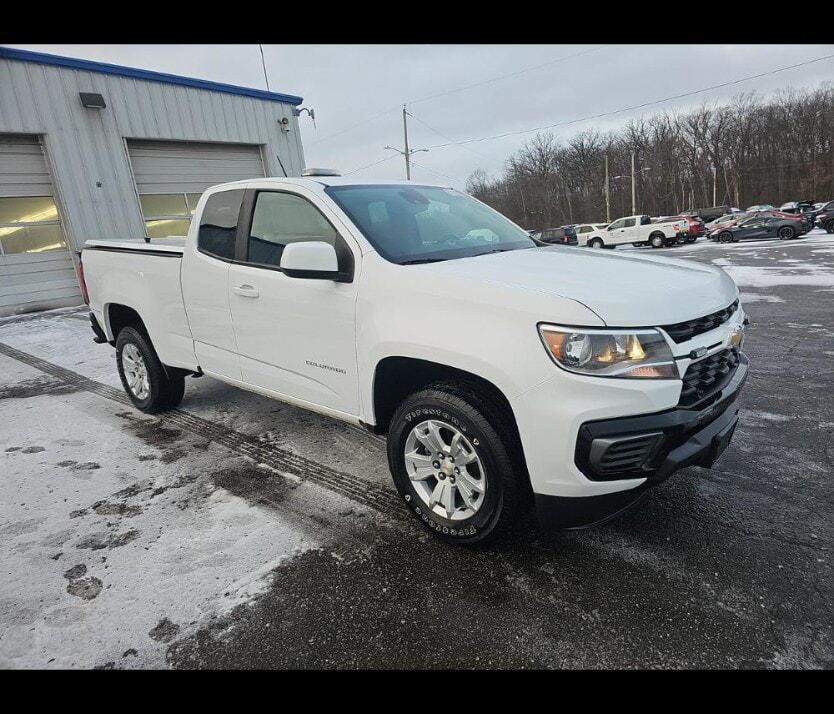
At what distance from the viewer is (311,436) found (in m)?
4.08

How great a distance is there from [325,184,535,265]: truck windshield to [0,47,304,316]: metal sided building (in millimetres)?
12594

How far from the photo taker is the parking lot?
6.54 feet

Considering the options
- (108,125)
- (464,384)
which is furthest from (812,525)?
→ (108,125)

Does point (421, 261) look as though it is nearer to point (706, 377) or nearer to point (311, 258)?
point (311, 258)

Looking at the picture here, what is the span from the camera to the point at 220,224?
12.2 feet

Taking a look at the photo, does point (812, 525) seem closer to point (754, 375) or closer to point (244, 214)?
point (754, 375)

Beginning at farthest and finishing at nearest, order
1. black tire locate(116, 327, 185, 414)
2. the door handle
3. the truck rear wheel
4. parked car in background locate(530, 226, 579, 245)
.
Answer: parked car in background locate(530, 226, 579, 245) → the truck rear wheel → black tire locate(116, 327, 185, 414) → the door handle

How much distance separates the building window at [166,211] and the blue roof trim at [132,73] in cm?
296

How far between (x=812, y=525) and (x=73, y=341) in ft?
32.4

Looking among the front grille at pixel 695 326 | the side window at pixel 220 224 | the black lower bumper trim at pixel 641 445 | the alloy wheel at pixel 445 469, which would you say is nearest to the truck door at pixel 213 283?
the side window at pixel 220 224

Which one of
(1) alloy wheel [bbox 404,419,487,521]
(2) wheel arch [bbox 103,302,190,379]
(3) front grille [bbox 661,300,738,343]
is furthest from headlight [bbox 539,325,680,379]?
(2) wheel arch [bbox 103,302,190,379]

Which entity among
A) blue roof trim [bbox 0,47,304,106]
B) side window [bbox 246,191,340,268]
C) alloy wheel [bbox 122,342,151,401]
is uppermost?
blue roof trim [bbox 0,47,304,106]

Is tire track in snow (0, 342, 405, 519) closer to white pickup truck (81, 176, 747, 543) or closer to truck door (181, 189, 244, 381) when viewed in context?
white pickup truck (81, 176, 747, 543)
